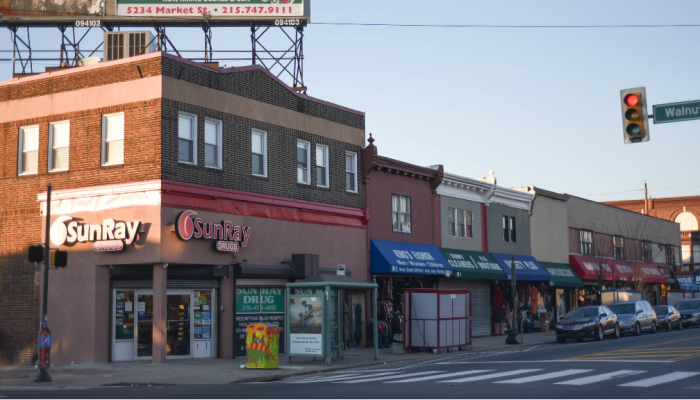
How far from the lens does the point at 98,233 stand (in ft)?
→ 75.1

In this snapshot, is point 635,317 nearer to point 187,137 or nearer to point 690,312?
point 690,312

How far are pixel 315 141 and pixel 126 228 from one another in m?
8.91

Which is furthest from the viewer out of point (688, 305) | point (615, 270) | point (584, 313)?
point (615, 270)

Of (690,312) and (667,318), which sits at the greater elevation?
(690,312)

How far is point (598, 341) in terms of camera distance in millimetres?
32188

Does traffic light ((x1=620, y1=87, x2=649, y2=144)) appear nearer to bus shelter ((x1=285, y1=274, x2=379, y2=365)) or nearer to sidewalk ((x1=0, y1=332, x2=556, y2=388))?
bus shelter ((x1=285, y1=274, x2=379, y2=365))

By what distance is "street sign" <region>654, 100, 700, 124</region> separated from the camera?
16.6 m

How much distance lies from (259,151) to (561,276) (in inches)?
971

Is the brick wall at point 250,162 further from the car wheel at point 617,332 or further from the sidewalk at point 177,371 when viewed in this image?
the car wheel at point 617,332

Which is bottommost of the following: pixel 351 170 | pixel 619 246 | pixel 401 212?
pixel 619 246

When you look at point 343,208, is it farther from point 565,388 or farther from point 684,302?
point 684,302

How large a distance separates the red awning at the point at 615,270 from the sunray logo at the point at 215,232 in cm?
2853

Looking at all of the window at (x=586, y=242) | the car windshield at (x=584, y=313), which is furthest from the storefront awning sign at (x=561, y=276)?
the car windshield at (x=584, y=313)

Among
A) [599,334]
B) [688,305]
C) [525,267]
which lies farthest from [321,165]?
[688,305]
